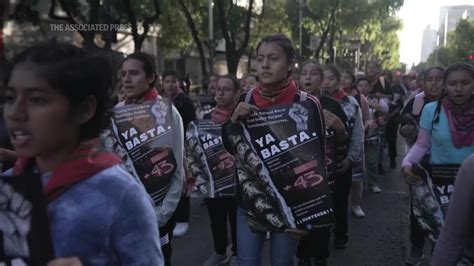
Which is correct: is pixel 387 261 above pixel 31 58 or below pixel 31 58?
below

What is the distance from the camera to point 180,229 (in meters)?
6.10

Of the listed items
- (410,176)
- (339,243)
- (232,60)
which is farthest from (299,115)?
(232,60)

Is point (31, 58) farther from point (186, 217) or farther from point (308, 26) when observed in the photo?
point (308, 26)

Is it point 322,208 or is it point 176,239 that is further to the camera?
point 176,239

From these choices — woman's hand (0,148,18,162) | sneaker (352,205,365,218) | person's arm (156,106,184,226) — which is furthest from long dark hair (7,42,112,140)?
sneaker (352,205,365,218)

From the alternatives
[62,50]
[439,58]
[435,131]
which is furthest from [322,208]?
[439,58]

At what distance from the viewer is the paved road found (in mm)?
5246

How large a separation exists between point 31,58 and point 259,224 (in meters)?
1.89

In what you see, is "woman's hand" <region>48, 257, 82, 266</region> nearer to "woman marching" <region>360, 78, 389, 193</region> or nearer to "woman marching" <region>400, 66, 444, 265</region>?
"woman marching" <region>400, 66, 444, 265</region>

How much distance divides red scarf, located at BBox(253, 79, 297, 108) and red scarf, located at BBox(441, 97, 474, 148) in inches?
41.7

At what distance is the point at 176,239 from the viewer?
19.4ft


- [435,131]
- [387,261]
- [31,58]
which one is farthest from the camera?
[387,261]

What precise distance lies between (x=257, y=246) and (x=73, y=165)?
1972 millimetres

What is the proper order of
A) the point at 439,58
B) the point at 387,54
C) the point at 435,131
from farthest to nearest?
the point at 439,58 < the point at 387,54 < the point at 435,131
